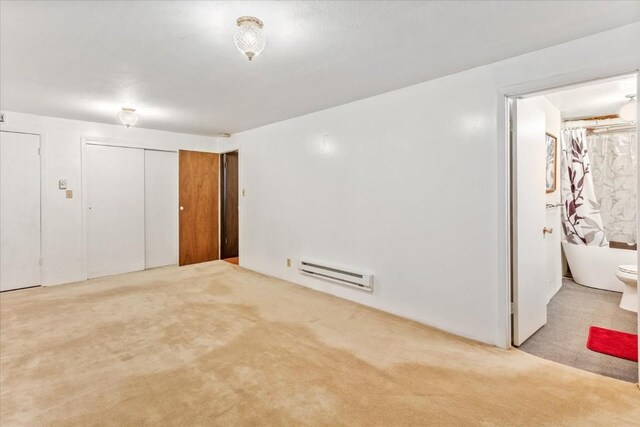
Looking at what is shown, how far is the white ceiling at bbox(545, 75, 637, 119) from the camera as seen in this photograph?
3131 mm

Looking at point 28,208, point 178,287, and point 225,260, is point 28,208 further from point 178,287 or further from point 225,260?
point 225,260

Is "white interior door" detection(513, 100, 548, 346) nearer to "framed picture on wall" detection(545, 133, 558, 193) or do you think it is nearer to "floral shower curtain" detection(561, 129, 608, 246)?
"framed picture on wall" detection(545, 133, 558, 193)

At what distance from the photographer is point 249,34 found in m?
1.84

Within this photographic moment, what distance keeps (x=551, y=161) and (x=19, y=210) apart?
677 cm

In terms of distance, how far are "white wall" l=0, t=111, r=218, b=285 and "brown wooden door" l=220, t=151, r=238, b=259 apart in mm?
2088

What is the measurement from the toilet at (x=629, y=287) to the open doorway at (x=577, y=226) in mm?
12

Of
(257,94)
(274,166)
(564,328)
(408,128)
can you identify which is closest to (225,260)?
(274,166)

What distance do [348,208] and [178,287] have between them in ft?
8.37

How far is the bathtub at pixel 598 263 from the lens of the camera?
3936 mm

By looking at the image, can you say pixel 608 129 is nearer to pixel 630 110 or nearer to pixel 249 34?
pixel 630 110

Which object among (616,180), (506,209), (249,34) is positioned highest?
(249,34)

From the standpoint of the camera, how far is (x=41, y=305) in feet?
11.7

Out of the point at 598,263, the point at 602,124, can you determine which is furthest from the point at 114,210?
the point at 602,124

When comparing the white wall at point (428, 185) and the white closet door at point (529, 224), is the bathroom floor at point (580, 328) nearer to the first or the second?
→ the white closet door at point (529, 224)
